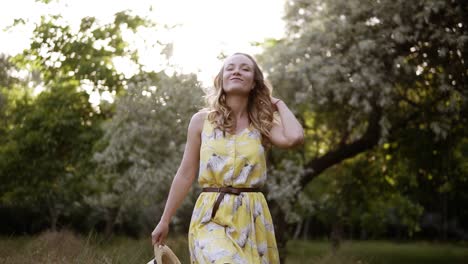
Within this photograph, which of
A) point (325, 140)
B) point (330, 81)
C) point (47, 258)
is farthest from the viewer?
point (325, 140)

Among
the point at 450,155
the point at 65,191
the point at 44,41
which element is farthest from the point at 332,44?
the point at 65,191

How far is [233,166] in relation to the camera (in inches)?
143

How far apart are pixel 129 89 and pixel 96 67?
169 cm

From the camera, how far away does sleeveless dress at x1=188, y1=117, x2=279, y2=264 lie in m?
3.55

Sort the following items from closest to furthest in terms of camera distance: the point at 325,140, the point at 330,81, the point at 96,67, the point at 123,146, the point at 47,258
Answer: the point at 47,258
the point at 330,81
the point at 123,146
the point at 96,67
the point at 325,140

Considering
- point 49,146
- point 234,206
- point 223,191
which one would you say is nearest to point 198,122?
point 223,191

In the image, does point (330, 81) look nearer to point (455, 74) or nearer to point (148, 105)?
point (455, 74)

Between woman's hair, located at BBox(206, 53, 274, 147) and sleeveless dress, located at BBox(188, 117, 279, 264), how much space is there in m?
0.07

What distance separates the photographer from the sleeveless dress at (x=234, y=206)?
11.6 feet

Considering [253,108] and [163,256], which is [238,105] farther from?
[163,256]

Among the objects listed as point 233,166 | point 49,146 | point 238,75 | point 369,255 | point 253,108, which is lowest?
point 369,255

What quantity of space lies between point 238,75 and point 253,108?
9.1 inches

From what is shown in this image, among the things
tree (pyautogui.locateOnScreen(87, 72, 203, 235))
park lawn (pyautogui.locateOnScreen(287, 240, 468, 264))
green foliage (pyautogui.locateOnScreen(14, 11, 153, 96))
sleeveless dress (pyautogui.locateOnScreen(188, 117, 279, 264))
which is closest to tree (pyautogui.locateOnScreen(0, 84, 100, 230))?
green foliage (pyautogui.locateOnScreen(14, 11, 153, 96))

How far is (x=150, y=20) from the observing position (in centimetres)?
1481
